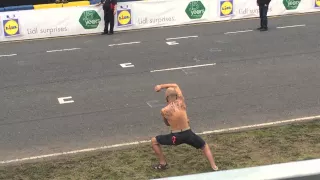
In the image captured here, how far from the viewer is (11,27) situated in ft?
60.7

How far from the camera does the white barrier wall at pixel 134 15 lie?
18.7 meters

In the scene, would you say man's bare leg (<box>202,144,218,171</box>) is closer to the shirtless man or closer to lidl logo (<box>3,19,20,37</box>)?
the shirtless man

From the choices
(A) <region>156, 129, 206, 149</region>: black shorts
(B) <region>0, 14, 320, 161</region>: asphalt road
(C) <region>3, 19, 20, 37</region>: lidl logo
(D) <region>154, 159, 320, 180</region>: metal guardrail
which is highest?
(D) <region>154, 159, 320, 180</region>: metal guardrail

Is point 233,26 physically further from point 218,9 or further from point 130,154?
point 130,154

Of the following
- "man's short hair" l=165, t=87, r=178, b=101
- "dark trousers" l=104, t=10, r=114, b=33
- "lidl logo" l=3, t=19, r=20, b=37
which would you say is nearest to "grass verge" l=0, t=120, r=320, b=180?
"man's short hair" l=165, t=87, r=178, b=101

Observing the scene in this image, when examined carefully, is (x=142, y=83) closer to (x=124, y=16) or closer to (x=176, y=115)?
(x=176, y=115)

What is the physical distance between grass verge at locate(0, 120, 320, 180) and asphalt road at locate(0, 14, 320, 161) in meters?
0.85

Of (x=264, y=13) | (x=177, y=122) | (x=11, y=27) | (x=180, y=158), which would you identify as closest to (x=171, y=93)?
(x=177, y=122)

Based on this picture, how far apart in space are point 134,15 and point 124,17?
17.7 inches

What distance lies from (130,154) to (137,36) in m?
11.3

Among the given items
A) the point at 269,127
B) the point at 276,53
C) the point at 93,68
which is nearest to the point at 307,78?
the point at 276,53

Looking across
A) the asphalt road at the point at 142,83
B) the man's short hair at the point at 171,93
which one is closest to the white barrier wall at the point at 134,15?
the asphalt road at the point at 142,83

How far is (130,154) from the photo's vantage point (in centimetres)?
798

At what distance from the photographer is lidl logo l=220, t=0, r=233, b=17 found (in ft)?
68.8
